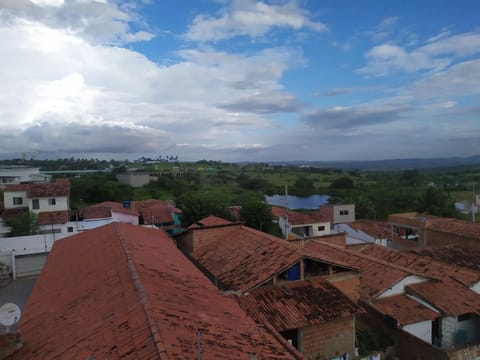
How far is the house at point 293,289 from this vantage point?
10.4 metres

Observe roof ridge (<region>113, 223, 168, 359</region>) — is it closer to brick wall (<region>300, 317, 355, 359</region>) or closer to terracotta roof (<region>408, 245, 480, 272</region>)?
brick wall (<region>300, 317, 355, 359</region>)

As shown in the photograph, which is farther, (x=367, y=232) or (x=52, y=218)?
(x=367, y=232)

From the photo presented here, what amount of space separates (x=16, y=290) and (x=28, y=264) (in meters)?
3.34

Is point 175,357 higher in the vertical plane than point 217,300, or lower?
higher

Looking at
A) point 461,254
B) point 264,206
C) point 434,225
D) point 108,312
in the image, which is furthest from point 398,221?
point 108,312

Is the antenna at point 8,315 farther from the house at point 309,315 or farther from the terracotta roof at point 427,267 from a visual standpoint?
the terracotta roof at point 427,267

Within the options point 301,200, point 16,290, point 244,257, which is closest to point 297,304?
point 244,257

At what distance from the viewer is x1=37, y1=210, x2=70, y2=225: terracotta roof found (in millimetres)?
27378

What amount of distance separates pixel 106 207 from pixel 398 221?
87.1 ft

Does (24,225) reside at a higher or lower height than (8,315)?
lower

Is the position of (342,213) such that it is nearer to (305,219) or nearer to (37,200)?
(305,219)

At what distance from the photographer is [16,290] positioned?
62.6ft

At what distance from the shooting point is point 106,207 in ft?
105

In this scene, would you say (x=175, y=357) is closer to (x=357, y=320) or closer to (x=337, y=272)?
(x=337, y=272)
